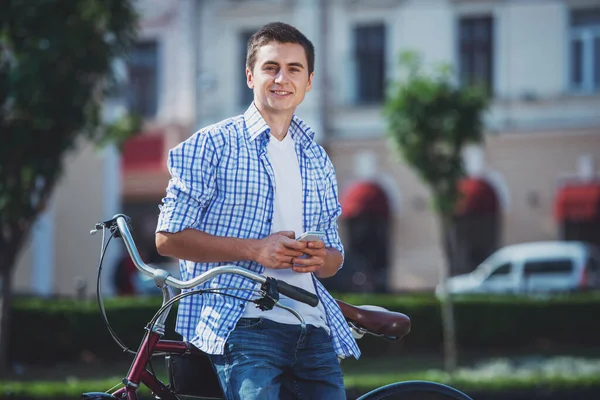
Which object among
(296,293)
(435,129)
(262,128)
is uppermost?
(435,129)

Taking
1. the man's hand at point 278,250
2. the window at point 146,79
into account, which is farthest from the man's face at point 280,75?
the window at point 146,79

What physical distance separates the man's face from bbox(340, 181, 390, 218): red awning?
2159cm

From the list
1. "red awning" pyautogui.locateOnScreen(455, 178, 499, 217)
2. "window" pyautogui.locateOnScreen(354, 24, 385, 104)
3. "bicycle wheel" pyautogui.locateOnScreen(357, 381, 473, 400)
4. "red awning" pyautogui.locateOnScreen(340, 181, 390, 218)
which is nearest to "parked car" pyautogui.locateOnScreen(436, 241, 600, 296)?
"red awning" pyautogui.locateOnScreen(455, 178, 499, 217)

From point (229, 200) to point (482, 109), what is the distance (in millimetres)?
10981

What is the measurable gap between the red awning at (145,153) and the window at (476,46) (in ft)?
25.5

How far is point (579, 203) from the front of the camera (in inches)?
934

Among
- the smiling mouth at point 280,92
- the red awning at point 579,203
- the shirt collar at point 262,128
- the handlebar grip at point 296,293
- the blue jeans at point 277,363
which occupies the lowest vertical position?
the red awning at point 579,203

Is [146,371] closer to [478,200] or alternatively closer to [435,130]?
[435,130]

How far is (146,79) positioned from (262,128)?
2489 cm

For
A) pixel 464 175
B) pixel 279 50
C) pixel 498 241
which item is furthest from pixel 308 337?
pixel 498 241

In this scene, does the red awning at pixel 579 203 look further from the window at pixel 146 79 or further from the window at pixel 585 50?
the window at pixel 146 79

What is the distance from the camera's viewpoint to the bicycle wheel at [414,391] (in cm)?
351

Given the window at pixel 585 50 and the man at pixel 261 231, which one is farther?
the window at pixel 585 50

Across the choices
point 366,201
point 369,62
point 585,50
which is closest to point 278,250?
point 366,201
